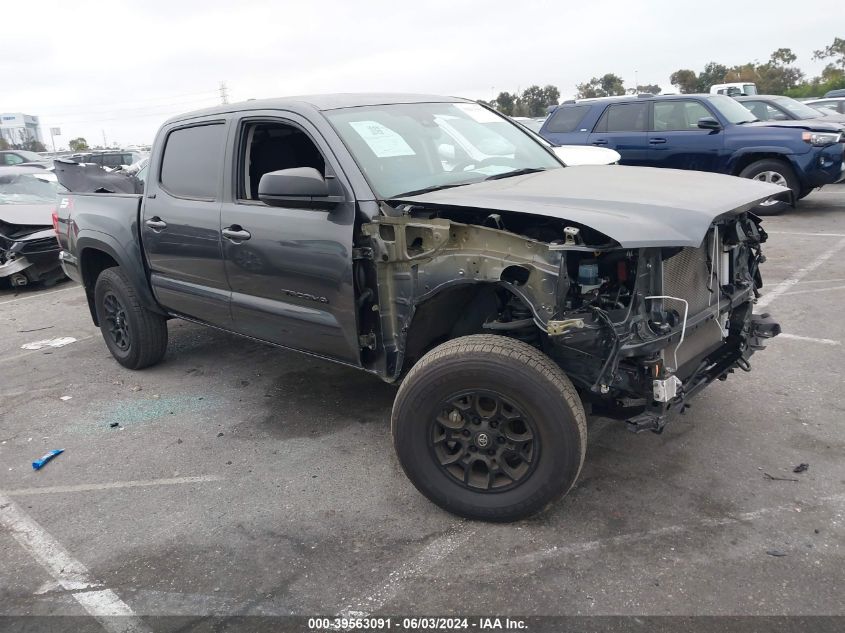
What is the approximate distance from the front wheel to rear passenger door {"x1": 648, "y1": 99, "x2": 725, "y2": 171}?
8363 mm

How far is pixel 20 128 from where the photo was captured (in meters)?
81.8

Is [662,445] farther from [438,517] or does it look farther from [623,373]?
[438,517]

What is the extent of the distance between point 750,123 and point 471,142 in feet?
25.1

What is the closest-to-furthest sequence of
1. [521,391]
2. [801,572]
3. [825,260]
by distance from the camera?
[801,572] < [521,391] < [825,260]

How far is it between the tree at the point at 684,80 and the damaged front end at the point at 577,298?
54416mm

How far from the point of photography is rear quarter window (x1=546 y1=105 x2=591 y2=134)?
11.2 m

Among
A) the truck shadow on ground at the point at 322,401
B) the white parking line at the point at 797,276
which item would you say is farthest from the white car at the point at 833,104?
the truck shadow on ground at the point at 322,401

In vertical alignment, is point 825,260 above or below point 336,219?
below

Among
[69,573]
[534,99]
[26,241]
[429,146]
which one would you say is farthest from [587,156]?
[534,99]

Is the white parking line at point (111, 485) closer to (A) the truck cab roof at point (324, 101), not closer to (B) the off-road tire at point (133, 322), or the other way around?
(B) the off-road tire at point (133, 322)

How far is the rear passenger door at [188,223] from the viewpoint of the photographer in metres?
4.24

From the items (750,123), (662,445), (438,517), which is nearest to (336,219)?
(438,517)

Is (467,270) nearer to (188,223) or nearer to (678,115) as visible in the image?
(188,223)

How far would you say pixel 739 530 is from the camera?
2949 millimetres
